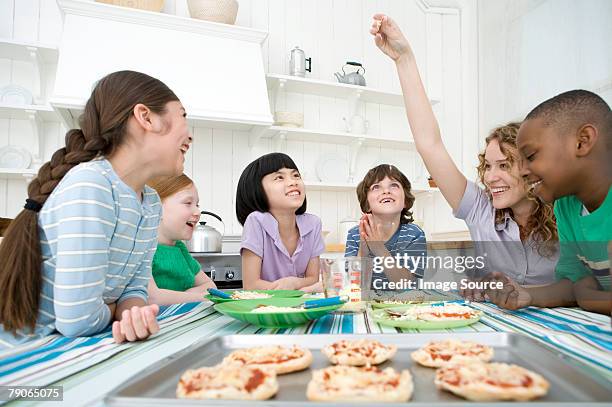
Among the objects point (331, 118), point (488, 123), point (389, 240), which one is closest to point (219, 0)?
point (331, 118)

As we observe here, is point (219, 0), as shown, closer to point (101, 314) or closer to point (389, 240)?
point (389, 240)

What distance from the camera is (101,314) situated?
809 mm

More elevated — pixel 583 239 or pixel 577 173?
pixel 577 173

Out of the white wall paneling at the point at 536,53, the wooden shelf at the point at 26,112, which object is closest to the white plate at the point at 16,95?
the wooden shelf at the point at 26,112

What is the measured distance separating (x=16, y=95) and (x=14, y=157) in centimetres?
39

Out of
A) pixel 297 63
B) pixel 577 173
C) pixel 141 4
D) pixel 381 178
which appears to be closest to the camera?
pixel 577 173

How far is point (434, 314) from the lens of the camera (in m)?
0.82

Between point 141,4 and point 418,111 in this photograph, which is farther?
point 141,4

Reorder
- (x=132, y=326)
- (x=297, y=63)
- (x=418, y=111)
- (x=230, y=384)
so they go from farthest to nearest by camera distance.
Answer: (x=297, y=63), (x=418, y=111), (x=132, y=326), (x=230, y=384)

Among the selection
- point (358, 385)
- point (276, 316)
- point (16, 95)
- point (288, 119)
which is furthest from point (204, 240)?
point (358, 385)

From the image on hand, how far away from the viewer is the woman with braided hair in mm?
795

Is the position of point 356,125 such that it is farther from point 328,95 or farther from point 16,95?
point 16,95

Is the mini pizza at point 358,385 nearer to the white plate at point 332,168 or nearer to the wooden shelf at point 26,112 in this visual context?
the wooden shelf at point 26,112

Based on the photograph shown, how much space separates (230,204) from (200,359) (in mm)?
2761
